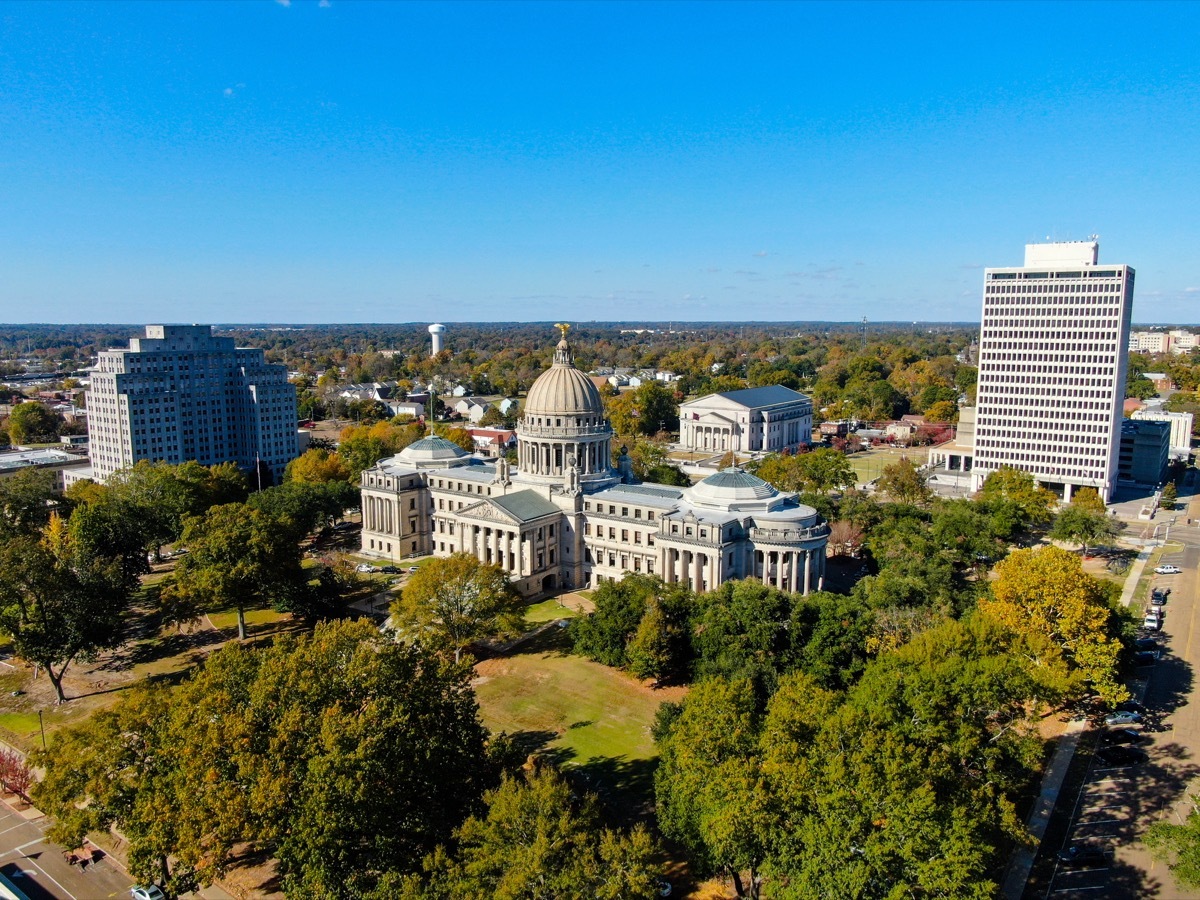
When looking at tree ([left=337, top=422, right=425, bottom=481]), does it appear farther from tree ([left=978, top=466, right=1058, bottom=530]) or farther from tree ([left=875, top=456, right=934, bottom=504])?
tree ([left=978, top=466, right=1058, bottom=530])

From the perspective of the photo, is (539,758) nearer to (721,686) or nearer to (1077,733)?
(721,686)

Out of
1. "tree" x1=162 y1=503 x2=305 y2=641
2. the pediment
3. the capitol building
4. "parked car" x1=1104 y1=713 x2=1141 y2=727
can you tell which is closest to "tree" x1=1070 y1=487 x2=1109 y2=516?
the capitol building

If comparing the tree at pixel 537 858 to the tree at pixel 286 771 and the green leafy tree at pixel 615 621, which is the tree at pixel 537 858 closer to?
the tree at pixel 286 771

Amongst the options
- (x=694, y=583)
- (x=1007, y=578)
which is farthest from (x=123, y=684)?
(x=1007, y=578)

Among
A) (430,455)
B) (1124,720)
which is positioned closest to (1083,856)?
(1124,720)

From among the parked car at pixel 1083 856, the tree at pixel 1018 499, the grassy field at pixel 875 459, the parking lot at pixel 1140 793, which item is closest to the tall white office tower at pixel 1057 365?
the tree at pixel 1018 499

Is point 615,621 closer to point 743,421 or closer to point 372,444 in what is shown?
point 372,444
